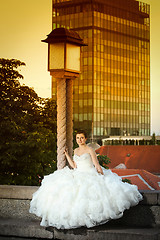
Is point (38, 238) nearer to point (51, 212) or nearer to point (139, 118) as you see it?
point (51, 212)

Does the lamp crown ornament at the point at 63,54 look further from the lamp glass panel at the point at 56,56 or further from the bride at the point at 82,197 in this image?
the bride at the point at 82,197

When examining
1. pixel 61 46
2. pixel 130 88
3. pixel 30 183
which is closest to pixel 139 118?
pixel 130 88

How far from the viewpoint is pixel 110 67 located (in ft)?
351

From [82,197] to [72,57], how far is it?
2.60 metres

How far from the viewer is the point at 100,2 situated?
350 ft

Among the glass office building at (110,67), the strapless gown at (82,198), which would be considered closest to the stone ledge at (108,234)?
the strapless gown at (82,198)

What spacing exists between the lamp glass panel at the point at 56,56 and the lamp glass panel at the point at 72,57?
4.3 inches

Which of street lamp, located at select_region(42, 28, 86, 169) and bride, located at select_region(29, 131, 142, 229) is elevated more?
street lamp, located at select_region(42, 28, 86, 169)

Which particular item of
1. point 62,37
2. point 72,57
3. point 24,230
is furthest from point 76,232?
point 62,37

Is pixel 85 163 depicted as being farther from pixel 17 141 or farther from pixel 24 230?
pixel 17 141

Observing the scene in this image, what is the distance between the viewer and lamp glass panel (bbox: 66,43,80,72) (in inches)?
278

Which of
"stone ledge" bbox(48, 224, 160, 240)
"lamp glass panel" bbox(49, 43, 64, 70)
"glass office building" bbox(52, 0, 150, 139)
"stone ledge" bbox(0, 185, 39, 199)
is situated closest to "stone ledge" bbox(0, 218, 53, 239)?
"stone ledge" bbox(48, 224, 160, 240)

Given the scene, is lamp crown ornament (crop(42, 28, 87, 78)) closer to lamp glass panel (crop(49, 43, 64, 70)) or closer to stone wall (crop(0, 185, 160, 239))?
lamp glass panel (crop(49, 43, 64, 70))

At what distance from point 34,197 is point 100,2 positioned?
105735mm
